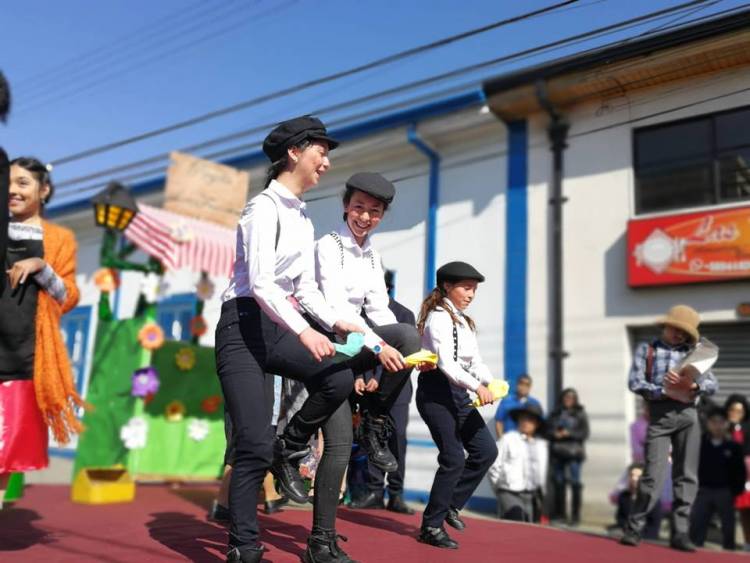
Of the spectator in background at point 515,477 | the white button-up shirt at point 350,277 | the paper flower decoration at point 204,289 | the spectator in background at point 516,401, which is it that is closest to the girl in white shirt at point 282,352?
the white button-up shirt at point 350,277

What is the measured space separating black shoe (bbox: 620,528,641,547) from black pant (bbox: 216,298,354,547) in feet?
8.75

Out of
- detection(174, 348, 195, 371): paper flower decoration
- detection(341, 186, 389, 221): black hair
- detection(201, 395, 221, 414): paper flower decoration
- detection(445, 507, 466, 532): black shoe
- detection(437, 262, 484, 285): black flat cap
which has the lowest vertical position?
detection(445, 507, 466, 532): black shoe

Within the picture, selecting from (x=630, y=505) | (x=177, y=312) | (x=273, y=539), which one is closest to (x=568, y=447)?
(x=630, y=505)

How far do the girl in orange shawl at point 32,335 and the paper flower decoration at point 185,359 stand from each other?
3915mm

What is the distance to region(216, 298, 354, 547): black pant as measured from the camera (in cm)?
293

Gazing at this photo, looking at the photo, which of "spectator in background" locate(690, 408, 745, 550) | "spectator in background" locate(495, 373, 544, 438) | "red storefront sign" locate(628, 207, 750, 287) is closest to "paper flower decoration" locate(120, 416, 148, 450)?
"spectator in background" locate(495, 373, 544, 438)

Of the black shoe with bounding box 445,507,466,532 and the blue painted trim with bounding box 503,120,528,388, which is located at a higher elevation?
the blue painted trim with bounding box 503,120,528,388

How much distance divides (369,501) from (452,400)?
67.5 inches

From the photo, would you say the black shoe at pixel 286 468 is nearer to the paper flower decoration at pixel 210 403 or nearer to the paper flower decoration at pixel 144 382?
the paper flower decoration at pixel 144 382

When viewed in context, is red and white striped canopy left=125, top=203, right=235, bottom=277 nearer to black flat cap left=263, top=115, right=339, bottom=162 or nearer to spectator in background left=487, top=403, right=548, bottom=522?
spectator in background left=487, top=403, right=548, bottom=522

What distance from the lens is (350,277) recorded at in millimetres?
3734

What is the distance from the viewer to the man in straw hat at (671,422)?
193 inches

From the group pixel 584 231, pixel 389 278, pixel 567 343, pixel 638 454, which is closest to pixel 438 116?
pixel 584 231

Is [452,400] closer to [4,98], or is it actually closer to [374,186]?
[374,186]
